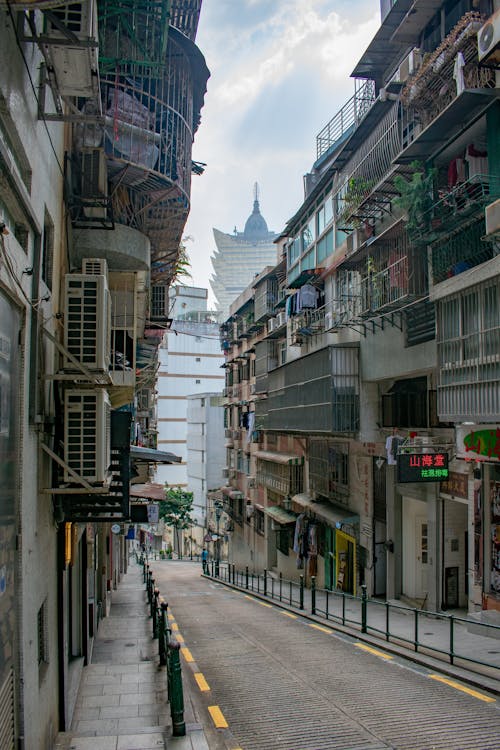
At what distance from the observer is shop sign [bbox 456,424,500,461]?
12.5m

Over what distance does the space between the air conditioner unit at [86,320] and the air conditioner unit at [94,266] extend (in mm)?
2040

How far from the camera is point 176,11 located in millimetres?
13805

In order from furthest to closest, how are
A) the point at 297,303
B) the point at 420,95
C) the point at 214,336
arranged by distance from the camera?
the point at 214,336
the point at 297,303
the point at 420,95

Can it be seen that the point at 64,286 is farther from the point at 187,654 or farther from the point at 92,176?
the point at 187,654

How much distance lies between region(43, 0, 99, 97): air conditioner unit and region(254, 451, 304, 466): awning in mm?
23026

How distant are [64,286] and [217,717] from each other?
628 centimetres

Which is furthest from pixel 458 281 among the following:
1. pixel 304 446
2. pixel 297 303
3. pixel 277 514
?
pixel 277 514

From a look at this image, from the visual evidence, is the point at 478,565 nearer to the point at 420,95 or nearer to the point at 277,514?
the point at 420,95

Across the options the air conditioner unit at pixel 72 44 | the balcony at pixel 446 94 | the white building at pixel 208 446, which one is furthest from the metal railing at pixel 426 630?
the white building at pixel 208 446

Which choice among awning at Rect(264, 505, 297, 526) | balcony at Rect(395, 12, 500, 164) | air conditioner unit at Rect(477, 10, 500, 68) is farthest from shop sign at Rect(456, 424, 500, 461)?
awning at Rect(264, 505, 297, 526)

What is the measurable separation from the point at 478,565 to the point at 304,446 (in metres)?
14.7

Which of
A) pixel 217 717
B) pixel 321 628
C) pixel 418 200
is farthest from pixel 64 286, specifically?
pixel 321 628

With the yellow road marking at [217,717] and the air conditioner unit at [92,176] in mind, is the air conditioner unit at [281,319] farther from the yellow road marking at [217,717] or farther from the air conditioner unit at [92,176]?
the yellow road marking at [217,717]

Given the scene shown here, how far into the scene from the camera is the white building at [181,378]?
75.0 metres
